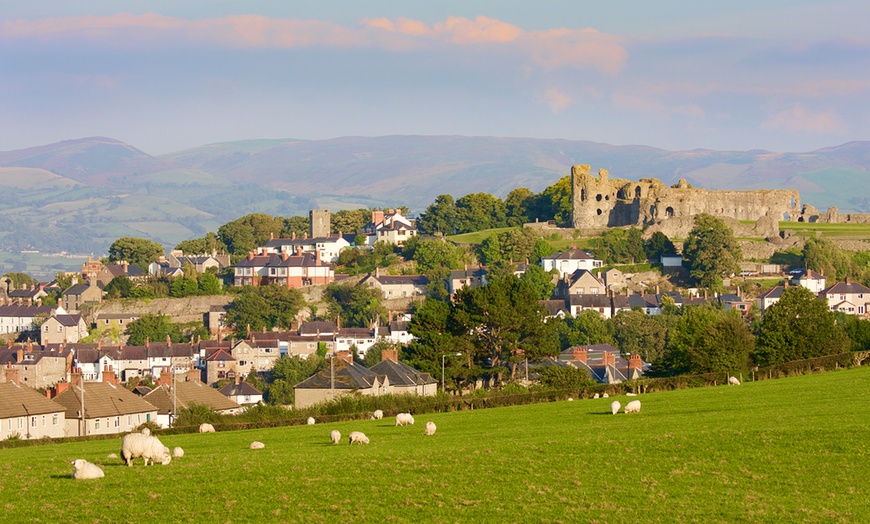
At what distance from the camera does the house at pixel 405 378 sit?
5228 cm

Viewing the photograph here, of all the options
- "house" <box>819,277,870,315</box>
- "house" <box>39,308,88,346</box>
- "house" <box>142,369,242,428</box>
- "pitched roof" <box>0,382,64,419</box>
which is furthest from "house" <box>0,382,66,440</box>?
"house" <box>819,277,870,315</box>

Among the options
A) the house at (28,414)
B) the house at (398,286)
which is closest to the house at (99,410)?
the house at (28,414)

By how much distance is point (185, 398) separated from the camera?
52562 millimetres

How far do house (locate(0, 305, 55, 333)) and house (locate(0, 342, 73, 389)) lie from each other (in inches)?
508

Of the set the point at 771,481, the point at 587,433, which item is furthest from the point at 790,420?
the point at 771,481

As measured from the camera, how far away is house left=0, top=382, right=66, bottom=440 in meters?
43.4

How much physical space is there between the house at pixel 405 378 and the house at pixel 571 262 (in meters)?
44.9

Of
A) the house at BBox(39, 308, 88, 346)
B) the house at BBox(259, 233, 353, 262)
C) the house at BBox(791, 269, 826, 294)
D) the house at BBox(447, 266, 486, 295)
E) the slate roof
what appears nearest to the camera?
the slate roof

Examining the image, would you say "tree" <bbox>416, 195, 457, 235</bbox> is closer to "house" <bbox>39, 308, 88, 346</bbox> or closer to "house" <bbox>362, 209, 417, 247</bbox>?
"house" <bbox>362, 209, 417, 247</bbox>

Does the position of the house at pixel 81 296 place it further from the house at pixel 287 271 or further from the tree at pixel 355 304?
the tree at pixel 355 304

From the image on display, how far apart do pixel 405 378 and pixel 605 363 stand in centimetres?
1812

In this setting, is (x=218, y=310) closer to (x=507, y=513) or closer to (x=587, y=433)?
(x=587, y=433)

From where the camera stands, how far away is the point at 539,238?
104 meters

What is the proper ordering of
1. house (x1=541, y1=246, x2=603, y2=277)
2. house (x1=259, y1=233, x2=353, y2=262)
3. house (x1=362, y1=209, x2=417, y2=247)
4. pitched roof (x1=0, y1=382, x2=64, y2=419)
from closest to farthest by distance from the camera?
pitched roof (x1=0, y1=382, x2=64, y2=419) < house (x1=541, y1=246, x2=603, y2=277) < house (x1=259, y1=233, x2=353, y2=262) < house (x1=362, y1=209, x2=417, y2=247)
